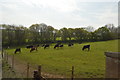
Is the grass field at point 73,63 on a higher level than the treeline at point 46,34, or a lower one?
lower

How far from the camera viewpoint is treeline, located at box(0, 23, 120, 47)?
44.8 meters

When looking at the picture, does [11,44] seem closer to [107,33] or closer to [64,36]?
[64,36]

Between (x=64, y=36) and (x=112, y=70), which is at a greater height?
(x=64, y=36)

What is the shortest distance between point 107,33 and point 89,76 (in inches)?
1866

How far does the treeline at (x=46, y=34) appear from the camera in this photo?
4484 centimetres

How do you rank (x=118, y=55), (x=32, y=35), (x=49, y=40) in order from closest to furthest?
1. (x=118, y=55)
2. (x=32, y=35)
3. (x=49, y=40)

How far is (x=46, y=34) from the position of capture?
55031 millimetres

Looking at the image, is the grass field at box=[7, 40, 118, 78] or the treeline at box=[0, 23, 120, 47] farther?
the treeline at box=[0, 23, 120, 47]

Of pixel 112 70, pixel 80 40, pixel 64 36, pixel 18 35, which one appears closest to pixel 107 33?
pixel 80 40

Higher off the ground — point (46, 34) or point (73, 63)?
point (46, 34)

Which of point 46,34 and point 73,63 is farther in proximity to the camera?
point 46,34

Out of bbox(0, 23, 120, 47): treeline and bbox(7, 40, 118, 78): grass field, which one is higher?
bbox(0, 23, 120, 47): treeline

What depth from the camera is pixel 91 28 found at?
247ft

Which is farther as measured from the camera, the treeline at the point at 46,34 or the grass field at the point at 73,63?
the treeline at the point at 46,34
